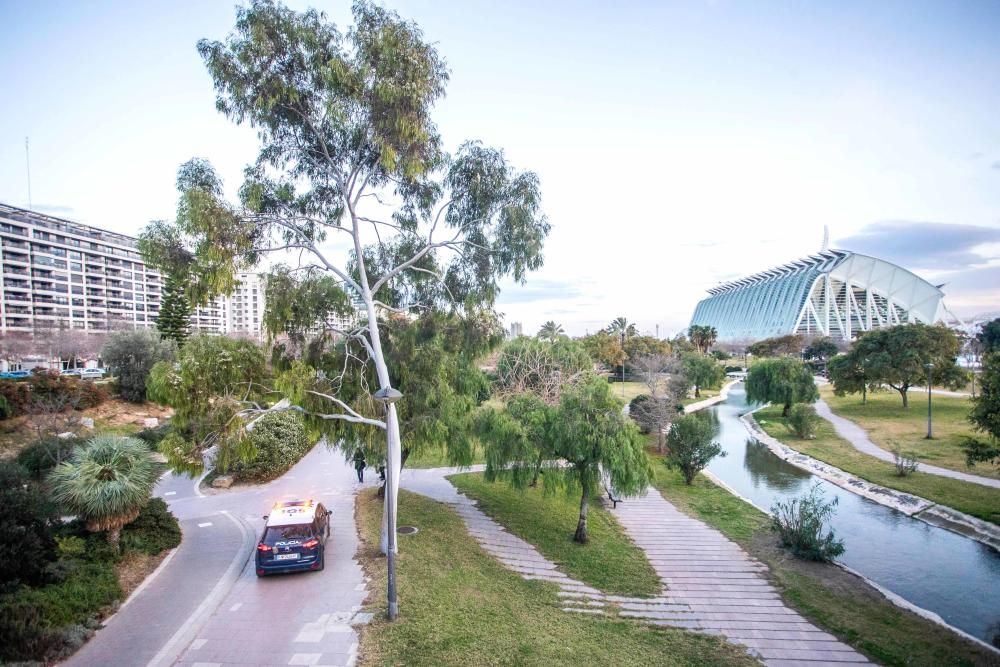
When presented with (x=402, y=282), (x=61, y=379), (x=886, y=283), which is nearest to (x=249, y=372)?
(x=402, y=282)

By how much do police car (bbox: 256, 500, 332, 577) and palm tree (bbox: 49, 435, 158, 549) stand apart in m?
2.66

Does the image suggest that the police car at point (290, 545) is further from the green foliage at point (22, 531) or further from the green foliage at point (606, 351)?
the green foliage at point (606, 351)

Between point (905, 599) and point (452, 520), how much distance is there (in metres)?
10.7

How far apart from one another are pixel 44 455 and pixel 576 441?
17.7 m

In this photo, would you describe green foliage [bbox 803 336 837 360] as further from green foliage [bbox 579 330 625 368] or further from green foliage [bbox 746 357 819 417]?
green foliage [bbox 746 357 819 417]

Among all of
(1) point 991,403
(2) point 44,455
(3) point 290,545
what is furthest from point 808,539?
(2) point 44,455

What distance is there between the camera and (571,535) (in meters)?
13.3

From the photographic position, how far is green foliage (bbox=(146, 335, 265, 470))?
934 centimetres

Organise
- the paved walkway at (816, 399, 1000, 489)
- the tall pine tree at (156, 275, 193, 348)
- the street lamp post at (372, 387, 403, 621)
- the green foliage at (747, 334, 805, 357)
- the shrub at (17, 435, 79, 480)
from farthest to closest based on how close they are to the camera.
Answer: the green foliage at (747, 334, 805, 357) < the tall pine tree at (156, 275, 193, 348) < the paved walkway at (816, 399, 1000, 489) < the shrub at (17, 435, 79, 480) < the street lamp post at (372, 387, 403, 621)

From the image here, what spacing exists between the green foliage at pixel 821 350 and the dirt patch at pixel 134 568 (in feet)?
246

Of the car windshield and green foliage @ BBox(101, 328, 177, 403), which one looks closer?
the car windshield

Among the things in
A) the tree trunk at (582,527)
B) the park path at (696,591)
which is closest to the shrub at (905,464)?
the park path at (696,591)

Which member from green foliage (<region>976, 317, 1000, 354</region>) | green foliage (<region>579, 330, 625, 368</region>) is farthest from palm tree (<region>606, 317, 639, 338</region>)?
green foliage (<region>976, 317, 1000, 354</region>)

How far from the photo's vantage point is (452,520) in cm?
1382
